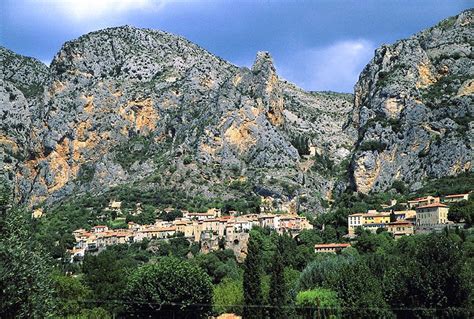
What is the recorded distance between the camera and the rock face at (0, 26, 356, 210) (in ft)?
395

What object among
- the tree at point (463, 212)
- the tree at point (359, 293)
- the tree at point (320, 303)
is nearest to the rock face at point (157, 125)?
the tree at point (463, 212)

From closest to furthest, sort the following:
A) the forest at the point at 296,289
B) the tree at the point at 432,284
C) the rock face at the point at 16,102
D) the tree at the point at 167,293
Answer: the tree at the point at 432,284, the forest at the point at 296,289, the tree at the point at 167,293, the rock face at the point at 16,102

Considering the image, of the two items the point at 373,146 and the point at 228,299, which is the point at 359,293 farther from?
the point at 373,146

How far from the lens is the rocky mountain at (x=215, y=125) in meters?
114

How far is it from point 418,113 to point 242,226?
4550cm

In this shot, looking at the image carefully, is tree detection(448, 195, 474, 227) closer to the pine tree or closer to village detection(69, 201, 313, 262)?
village detection(69, 201, 313, 262)

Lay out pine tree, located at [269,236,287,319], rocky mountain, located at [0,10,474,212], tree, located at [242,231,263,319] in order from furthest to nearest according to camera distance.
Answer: rocky mountain, located at [0,10,474,212]
tree, located at [242,231,263,319]
pine tree, located at [269,236,287,319]

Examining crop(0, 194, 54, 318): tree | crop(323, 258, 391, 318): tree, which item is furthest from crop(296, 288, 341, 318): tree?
crop(0, 194, 54, 318): tree

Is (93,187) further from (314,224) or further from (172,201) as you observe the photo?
(314,224)

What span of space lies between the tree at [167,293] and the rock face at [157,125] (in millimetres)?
59052

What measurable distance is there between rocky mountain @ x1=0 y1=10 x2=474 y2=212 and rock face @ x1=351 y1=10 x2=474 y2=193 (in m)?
0.27

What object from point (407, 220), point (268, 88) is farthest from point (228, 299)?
point (268, 88)

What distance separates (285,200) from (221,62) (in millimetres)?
57845

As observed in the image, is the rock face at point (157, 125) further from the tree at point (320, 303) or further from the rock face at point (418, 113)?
the tree at point (320, 303)
